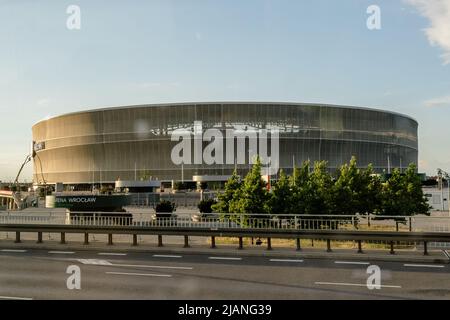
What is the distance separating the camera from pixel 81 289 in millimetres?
10422

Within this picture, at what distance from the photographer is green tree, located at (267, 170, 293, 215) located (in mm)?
25219

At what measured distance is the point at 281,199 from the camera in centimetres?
2541

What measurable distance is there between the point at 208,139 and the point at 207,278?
3564 inches

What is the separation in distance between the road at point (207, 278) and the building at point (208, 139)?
82280 mm

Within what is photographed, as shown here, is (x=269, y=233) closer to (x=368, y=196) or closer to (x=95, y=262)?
(x=95, y=262)

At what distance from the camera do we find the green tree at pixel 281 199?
25.2 metres

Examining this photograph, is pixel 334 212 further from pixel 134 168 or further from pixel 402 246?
pixel 134 168

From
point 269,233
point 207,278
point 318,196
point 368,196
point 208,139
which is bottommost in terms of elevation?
point 207,278

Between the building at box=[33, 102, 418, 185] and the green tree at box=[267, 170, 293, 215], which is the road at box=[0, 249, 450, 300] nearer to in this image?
the green tree at box=[267, 170, 293, 215]

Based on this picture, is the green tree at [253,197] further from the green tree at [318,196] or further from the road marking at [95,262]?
the road marking at [95,262]

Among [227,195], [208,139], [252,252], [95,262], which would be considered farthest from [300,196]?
[208,139]

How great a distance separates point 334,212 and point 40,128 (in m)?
122

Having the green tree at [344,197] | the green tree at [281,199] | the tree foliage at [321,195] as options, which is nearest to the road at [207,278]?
the tree foliage at [321,195]
